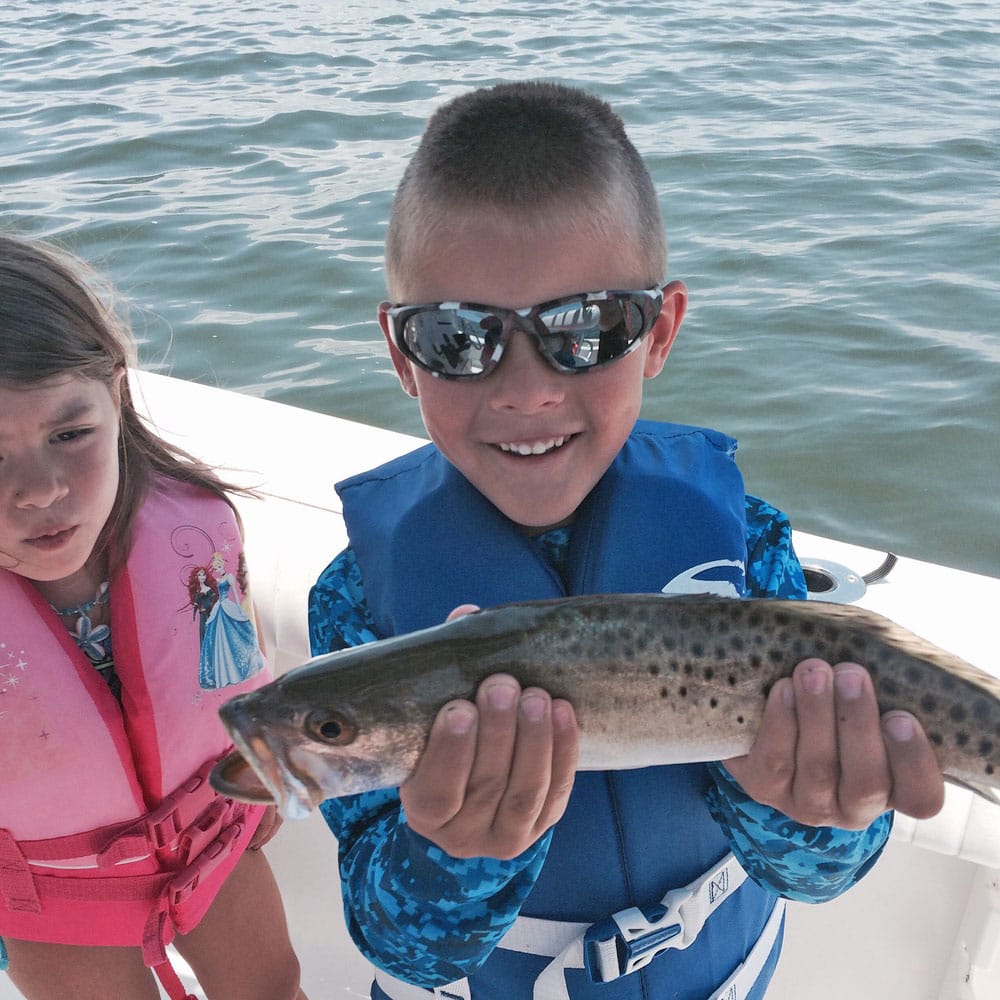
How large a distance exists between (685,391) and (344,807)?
18.2ft

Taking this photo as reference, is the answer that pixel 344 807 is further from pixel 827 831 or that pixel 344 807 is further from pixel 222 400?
pixel 222 400

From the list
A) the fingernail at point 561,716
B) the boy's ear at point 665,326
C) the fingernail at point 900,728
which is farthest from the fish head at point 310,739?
the boy's ear at point 665,326

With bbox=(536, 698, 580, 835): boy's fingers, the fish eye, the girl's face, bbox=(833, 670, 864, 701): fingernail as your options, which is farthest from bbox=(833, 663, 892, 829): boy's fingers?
the girl's face

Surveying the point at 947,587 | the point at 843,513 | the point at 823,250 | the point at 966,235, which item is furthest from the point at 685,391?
the point at 947,587

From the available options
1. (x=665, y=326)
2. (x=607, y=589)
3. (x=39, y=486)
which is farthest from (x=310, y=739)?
(x=39, y=486)

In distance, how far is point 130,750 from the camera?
3.53 meters

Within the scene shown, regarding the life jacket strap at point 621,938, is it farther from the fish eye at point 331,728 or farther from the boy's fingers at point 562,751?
the fish eye at point 331,728

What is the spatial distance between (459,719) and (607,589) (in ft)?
2.77

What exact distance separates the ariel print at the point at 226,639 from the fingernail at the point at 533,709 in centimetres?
188

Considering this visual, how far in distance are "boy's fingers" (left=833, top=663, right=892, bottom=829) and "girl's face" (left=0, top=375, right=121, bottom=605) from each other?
2.27 m

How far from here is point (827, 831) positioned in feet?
8.13

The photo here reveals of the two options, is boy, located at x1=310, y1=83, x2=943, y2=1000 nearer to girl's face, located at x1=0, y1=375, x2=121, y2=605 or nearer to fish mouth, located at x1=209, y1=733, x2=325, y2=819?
fish mouth, located at x1=209, y1=733, x2=325, y2=819

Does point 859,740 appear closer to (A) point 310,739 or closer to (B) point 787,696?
(B) point 787,696

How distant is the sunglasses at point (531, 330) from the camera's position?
2.42m
